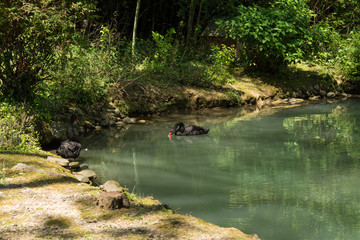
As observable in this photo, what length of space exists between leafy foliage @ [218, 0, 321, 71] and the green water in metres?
4.36

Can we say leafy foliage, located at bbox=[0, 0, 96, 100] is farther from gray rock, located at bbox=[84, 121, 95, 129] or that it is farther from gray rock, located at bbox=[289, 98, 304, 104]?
gray rock, located at bbox=[289, 98, 304, 104]

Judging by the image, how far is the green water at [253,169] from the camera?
22.4ft

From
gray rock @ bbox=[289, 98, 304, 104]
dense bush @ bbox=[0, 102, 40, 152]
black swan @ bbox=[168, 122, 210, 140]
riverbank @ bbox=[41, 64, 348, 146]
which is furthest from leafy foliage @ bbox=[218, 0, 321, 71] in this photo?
dense bush @ bbox=[0, 102, 40, 152]

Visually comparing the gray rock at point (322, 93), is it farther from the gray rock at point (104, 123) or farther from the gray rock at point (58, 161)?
the gray rock at point (58, 161)

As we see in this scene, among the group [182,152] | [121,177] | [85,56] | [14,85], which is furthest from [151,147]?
[85,56]

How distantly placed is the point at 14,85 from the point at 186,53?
1019 centimetres

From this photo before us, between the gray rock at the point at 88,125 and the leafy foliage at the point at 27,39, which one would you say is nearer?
the leafy foliage at the point at 27,39

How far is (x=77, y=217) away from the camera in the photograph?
5598mm

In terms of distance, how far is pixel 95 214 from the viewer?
5.70 m

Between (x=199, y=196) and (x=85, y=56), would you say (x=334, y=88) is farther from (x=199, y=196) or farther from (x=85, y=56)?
(x=199, y=196)

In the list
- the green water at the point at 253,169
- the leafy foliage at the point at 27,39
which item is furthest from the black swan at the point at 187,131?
the leafy foliage at the point at 27,39

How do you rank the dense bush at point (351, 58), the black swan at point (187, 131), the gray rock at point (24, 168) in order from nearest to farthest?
the gray rock at point (24, 168) → the black swan at point (187, 131) → the dense bush at point (351, 58)

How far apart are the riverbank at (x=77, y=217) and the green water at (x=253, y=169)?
Result: 116 centimetres

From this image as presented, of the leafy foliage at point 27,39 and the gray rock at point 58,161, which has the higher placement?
the leafy foliage at point 27,39
